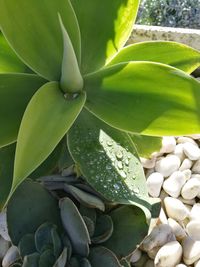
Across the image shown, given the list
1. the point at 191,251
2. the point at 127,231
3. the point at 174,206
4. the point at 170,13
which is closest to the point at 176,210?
the point at 174,206

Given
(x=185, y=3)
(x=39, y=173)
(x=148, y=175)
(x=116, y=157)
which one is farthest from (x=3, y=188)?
(x=185, y=3)

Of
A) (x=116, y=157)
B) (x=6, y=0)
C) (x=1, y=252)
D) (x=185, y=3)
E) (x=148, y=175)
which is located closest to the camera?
(x=6, y=0)

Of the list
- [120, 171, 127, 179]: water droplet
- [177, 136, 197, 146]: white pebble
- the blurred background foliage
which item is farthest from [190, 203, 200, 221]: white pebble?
the blurred background foliage

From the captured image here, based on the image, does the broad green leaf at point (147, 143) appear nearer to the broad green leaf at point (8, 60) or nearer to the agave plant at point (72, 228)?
the agave plant at point (72, 228)

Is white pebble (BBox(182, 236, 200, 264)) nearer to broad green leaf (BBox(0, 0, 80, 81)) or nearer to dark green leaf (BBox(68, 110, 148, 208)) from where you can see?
dark green leaf (BBox(68, 110, 148, 208))

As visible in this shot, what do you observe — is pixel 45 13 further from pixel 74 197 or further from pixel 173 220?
pixel 173 220

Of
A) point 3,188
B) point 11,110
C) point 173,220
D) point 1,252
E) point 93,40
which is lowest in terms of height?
point 1,252

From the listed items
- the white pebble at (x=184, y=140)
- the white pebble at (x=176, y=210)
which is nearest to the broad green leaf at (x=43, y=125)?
the white pebble at (x=176, y=210)
